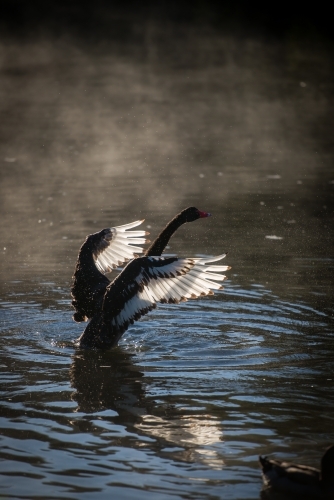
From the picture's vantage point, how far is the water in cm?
619

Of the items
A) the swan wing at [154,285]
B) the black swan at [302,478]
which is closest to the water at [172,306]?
the black swan at [302,478]

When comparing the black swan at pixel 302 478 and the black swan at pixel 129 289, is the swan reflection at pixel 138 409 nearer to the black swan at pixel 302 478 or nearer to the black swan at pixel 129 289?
the black swan at pixel 129 289

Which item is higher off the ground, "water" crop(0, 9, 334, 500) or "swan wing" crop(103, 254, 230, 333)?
"swan wing" crop(103, 254, 230, 333)

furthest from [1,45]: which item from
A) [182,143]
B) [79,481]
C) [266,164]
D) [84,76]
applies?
[79,481]

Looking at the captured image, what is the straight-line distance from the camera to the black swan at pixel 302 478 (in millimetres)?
5340

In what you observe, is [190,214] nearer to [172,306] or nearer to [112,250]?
[112,250]

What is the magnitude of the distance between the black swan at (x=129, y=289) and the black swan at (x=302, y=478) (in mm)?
2780

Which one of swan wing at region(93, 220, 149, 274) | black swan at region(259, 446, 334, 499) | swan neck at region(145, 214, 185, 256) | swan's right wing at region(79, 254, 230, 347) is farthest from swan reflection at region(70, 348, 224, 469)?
swan wing at region(93, 220, 149, 274)

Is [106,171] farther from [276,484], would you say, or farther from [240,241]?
[276,484]

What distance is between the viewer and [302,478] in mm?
5379

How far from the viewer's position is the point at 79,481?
5.76 metres

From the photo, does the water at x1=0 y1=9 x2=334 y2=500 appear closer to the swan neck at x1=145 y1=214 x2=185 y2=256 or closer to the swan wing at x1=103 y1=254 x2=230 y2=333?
the swan wing at x1=103 y1=254 x2=230 y2=333

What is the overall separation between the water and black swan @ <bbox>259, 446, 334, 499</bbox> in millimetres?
210

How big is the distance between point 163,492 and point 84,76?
28.9m
